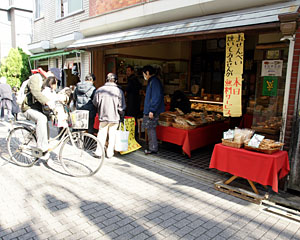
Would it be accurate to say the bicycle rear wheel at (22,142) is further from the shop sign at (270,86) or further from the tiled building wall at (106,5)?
the shop sign at (270,86)

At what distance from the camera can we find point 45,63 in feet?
46.8

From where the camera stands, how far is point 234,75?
505cm

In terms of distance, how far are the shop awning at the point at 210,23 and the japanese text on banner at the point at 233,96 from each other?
1.04 meters

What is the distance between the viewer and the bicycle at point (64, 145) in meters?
5.34

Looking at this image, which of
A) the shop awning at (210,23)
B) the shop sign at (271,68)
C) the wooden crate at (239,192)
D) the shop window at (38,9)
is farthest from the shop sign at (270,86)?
the shop window at (38,9)

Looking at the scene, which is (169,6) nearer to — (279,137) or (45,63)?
(279,137)

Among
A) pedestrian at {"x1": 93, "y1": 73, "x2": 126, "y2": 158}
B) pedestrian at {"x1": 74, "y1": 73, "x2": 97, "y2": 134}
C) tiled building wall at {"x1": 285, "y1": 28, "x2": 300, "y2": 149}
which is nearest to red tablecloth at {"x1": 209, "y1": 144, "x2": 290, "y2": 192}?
tiled building wall at {"x1": 285, "y1": 28, "x2": 300, "y2": 149}

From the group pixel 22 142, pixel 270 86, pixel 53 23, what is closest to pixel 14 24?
pixel 53 23

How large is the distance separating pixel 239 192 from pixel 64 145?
3.61 meters

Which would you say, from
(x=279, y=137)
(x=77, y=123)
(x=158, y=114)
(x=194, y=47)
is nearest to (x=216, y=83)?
(x=194, y=47)

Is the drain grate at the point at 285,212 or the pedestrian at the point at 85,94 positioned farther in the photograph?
the pedestrian at the point at 85,94

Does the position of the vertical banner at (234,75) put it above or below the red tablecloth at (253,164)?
above

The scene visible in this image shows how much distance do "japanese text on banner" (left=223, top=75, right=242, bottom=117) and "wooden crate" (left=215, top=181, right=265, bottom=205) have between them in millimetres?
1429

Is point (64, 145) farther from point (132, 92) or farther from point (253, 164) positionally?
point (253, 164)
